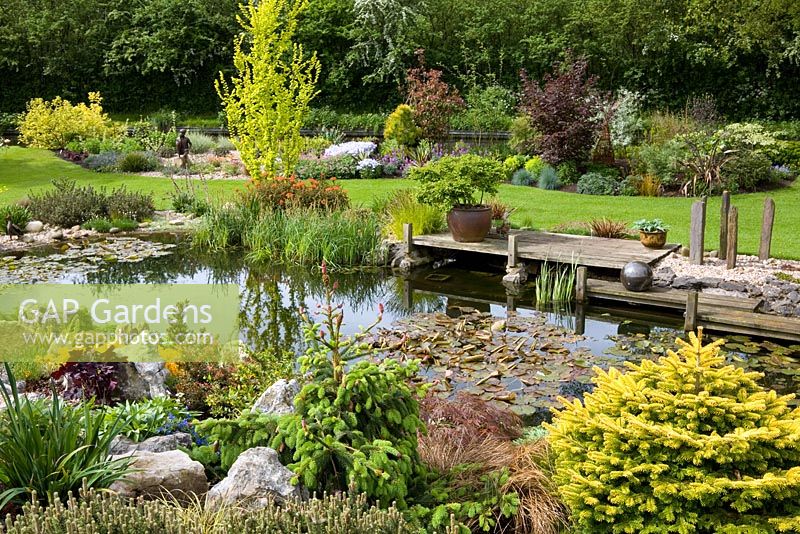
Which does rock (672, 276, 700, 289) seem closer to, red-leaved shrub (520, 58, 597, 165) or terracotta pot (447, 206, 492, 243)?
terracotta pot (447, 206, 492, 243)

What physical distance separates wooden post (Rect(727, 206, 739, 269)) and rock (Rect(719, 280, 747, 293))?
0.64 m

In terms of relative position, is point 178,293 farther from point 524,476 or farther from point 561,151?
point 561,151

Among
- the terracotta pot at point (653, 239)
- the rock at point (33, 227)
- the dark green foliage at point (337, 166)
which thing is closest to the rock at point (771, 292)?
the terracotta pot at point (653, 239)

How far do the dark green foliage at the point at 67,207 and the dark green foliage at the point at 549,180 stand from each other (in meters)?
8.02

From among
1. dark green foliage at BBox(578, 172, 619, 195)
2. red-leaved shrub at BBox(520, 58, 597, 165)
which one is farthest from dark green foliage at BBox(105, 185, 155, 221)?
dark green foliage at BBox(578, 172, 619, 195)

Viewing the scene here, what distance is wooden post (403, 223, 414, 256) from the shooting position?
10211 millimetres

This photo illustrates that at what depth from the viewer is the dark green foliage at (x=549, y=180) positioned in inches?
591

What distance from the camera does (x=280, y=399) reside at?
389 centimetres

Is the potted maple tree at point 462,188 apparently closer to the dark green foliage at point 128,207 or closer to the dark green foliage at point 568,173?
the dark green foliage at point 128,207

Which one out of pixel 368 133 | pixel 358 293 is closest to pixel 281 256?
pixel 358 293

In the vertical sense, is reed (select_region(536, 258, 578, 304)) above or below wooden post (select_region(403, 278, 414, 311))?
above

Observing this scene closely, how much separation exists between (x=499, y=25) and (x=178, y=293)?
19356mm

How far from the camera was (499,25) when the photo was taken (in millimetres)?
25172

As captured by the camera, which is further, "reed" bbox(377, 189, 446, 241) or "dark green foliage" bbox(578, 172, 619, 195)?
"dark green foliage" bbox(578, 172, 619, 195)
